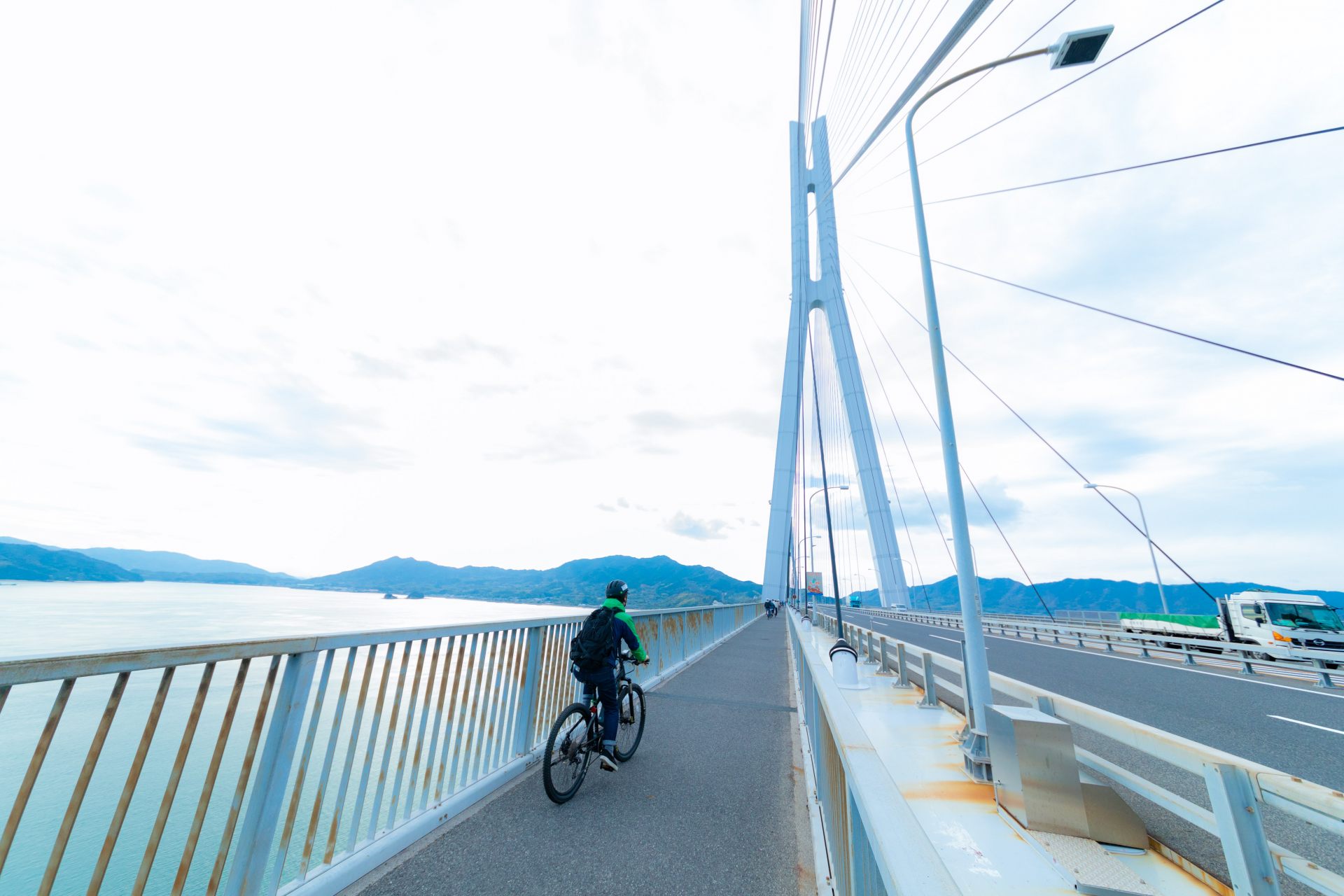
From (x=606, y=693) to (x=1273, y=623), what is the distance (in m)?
23.4

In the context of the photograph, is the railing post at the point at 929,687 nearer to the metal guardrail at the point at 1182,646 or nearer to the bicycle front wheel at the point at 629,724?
the bicycle front wheel at the point at 629,724

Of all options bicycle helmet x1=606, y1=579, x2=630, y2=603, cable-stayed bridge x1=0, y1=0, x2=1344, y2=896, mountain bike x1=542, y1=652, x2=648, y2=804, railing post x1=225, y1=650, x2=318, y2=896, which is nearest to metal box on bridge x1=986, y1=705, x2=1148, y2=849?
cable-stayed bridge x1=0, y1=0, x2=1344, y2=896

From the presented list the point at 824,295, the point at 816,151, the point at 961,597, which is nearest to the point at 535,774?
the point at 961,597

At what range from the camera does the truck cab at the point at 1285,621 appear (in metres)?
16.1

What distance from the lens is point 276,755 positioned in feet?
8.96

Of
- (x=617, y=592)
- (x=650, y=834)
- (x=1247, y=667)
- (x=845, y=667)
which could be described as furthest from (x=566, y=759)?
(x=1247, y=667)

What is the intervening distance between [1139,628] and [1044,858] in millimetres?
26581

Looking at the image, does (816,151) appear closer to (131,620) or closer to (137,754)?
(137,754)

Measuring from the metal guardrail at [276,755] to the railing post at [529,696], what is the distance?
15 mm

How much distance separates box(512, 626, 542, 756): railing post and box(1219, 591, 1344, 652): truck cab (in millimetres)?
21486

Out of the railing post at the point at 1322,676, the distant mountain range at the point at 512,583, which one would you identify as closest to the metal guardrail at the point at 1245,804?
the railing post at the point at 1322,676

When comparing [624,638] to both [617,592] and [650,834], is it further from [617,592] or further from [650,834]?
[650,834]

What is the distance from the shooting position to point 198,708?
2312 millimetres

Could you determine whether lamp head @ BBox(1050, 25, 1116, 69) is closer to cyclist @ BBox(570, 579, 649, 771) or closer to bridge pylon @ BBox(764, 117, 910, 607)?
cyclist @ BBox(570, 579, 649, 771)
